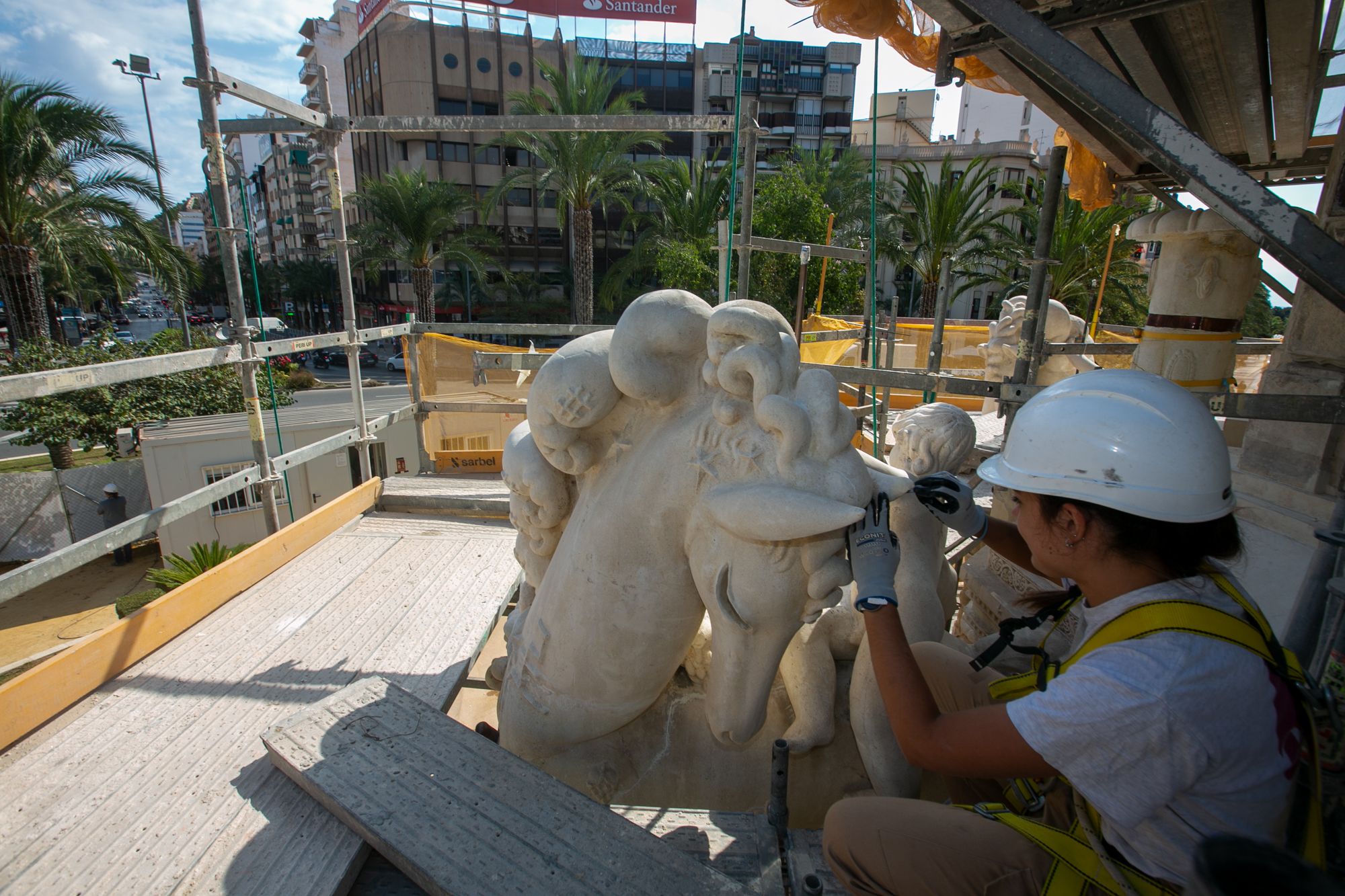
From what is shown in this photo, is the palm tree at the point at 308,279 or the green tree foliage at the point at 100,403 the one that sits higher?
the palm tree at the point at 308,279

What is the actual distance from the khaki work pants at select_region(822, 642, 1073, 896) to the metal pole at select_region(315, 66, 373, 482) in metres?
4.62

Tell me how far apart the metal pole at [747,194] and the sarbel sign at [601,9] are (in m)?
20.9

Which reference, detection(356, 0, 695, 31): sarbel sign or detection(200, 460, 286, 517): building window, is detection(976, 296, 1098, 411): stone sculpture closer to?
detection(200, 460, 286, 517): building window

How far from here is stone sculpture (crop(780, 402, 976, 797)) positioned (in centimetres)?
194

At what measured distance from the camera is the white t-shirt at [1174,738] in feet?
3.81

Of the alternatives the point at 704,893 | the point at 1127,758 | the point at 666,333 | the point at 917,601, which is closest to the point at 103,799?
the point at 704,893

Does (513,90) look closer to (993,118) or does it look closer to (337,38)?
(337,38)

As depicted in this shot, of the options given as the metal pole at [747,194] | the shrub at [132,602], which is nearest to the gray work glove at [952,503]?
the metal pole at [747,194]

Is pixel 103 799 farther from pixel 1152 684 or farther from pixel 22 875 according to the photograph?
pixel 1152 684

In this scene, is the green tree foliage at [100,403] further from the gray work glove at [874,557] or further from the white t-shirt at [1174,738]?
the white t-shirt at [1174,738]

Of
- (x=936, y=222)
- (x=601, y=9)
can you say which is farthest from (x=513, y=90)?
(x=936, y=222)

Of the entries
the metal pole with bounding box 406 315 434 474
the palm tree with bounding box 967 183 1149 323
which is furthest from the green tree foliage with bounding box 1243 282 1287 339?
the metal pole with bounding box 406 315 434 474

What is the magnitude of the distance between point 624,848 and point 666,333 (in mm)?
1310

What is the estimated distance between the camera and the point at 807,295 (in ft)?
52.2
